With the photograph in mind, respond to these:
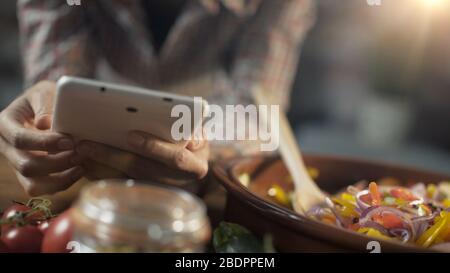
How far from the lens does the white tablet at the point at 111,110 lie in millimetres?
428

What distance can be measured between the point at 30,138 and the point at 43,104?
65 millimetres

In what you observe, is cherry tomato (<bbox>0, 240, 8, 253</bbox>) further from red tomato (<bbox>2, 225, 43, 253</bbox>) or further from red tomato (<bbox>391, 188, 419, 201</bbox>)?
red tomato (<bbox>391, 188, 419, 201</bbox>)

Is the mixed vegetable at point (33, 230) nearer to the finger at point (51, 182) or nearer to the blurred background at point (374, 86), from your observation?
the finger at point (51, 182)

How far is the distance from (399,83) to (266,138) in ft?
5.24

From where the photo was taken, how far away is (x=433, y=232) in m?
0.46

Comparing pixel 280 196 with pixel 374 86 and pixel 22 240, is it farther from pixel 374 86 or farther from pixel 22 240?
pixel 374 86

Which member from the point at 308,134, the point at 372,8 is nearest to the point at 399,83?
the point at 372,8

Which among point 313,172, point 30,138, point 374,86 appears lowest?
point 374,86

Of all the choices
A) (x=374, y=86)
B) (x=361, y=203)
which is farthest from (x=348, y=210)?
(x=374, y=86)

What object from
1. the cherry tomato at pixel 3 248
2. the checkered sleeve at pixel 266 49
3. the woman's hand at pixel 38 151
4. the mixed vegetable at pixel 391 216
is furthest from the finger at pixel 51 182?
the checkered sleeve at pixel 266 49

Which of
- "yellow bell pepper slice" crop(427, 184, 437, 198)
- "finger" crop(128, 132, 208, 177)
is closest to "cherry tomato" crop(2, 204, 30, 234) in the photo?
"finger" crop(128, 132, 208, 177)

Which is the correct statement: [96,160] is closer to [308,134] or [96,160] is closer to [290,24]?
[290,24]

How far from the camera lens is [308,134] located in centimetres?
217

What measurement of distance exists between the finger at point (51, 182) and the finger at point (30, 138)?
4 cm
